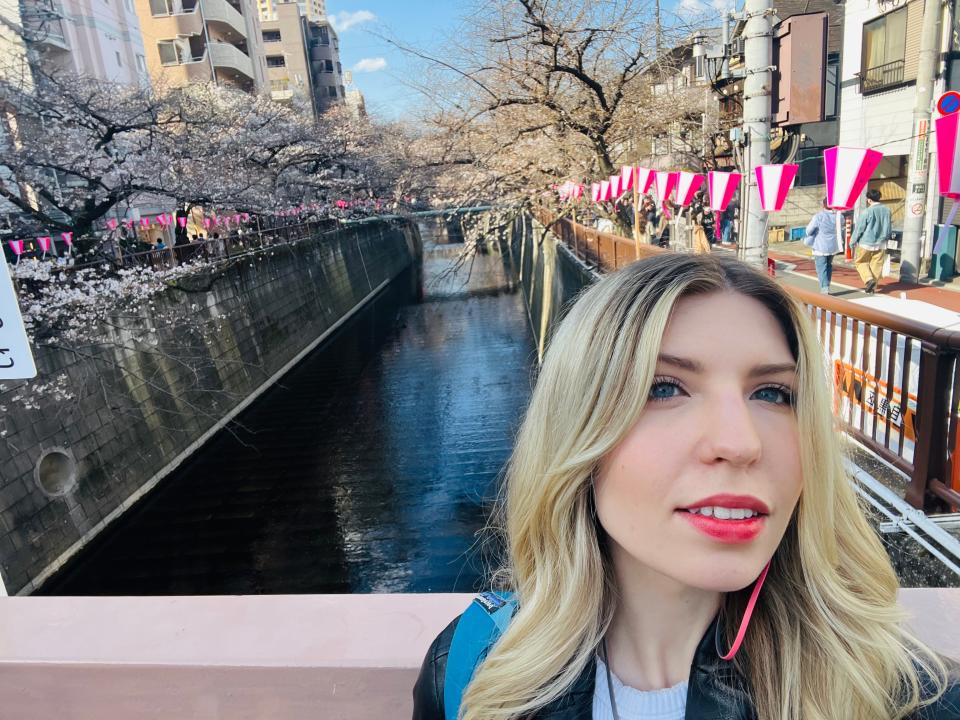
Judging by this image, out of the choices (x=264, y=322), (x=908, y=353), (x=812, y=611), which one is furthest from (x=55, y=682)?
(x=264, y=322)

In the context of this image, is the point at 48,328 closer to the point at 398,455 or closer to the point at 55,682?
the point at 398,455

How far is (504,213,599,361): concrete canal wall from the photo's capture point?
41.3ft

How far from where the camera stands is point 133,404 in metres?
10.4

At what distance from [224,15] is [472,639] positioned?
3106cm

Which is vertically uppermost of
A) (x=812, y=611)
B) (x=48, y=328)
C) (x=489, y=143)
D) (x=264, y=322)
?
(x=489, y=143)

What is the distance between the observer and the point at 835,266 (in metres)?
13.0

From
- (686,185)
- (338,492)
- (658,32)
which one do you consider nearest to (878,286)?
(686,185)

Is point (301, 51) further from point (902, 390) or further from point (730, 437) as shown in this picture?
point (730, 437)

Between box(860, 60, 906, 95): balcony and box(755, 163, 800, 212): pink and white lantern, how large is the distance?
383 inches

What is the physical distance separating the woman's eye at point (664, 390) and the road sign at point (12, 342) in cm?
228

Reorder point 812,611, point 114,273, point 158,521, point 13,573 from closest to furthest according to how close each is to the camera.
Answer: point 812,611, point 13,573, point 158,521, point 114,273

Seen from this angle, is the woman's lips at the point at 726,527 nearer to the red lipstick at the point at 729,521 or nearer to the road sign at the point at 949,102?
the red lipstick at the point at 729,521

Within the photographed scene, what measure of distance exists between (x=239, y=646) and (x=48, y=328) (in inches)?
369

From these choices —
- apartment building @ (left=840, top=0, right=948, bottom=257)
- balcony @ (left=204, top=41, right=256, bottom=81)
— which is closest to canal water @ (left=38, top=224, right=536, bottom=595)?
apartment building @ (left=840, top=0, right=948, bottom=257)
